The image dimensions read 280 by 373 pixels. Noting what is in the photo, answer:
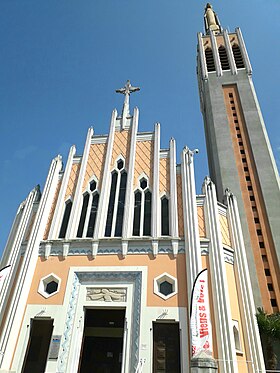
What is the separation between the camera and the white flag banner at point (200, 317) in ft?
34.1

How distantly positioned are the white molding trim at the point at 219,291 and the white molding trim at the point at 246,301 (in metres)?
1.36

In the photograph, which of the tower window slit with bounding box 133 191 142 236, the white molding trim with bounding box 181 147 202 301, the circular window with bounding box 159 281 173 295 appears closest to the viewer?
the white molding trim with bounding box 181 147 202 301

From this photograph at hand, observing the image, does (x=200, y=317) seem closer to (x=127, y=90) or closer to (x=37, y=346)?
(x=37, y=346)

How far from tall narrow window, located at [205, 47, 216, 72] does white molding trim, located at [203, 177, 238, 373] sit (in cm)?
2042

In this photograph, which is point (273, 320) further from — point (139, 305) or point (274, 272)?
point (139, 305)

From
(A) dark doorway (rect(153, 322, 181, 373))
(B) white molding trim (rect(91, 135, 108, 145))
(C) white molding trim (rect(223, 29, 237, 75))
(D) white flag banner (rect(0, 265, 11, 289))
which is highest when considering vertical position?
(C) white molding trim (rect(223, 29, 237, 75))

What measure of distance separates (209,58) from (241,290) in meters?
27.1

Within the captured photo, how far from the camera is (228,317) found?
11383 mm

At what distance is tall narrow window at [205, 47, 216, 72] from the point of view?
30.8m

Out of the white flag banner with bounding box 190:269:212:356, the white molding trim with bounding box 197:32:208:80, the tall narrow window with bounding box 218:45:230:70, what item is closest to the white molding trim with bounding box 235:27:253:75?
the tall narrow window with bounding box 218:45:230:70

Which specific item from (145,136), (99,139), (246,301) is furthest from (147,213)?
(99,139)

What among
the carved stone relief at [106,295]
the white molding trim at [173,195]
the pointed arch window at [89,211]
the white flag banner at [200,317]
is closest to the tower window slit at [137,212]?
the white molding trim at [173,195]

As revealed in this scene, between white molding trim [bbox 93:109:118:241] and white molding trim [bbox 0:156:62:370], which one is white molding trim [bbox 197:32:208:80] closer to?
white molding trim [bbox 93:109:118:241]

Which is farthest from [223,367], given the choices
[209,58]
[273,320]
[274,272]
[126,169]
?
[209,58]
